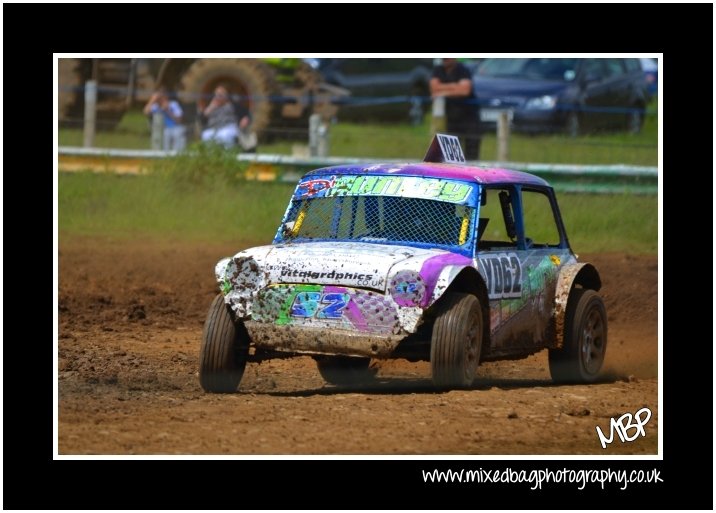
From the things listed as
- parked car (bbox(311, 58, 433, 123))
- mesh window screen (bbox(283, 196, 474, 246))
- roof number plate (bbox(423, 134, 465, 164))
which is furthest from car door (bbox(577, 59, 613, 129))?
mesh window screen (bbox(283, 196, 474, 246))

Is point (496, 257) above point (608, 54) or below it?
below

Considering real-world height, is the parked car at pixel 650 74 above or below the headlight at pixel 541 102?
above

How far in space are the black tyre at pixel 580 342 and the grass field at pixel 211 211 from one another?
20.7ft

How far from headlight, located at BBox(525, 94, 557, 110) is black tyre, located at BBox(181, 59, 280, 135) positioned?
419 centimetres

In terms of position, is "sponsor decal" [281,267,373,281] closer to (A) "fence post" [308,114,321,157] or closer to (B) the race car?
(B) the race car

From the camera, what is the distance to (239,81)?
71.1 feet

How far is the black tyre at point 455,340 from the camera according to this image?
8.08 meters

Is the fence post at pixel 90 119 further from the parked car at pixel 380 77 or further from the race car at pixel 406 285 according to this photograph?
the race car at pixel 406 285

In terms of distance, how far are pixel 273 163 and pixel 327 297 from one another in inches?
395

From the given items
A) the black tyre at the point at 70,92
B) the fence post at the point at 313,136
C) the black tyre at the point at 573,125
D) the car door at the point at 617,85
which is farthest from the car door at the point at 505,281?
the car door at the point at 617,85

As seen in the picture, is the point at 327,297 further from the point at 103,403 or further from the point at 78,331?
the point at 78,331

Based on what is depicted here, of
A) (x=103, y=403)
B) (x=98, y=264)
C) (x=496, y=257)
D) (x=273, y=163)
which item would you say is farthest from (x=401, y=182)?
(x=273, y=163)

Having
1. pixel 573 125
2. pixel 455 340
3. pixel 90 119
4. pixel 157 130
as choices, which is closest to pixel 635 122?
pixel 573 125

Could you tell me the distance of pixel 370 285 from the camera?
26.3 feet
